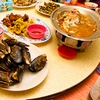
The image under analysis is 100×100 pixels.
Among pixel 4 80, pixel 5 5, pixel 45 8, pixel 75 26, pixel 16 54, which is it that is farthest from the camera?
pixel 45 8

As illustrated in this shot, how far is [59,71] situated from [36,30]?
36 cm

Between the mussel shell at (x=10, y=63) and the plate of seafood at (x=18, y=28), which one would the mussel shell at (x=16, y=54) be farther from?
the plate of seafood at (x=18, y=28)

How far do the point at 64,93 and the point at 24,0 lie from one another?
3.15 ft

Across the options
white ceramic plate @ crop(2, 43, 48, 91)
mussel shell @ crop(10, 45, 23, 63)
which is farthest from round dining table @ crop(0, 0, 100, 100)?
mussel shell @ crop(10, 45, 23, 63)

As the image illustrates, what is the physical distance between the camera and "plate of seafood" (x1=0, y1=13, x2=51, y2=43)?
955mm

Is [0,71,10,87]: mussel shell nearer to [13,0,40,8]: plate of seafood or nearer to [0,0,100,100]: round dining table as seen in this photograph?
[0,0,100,100]: round dining table

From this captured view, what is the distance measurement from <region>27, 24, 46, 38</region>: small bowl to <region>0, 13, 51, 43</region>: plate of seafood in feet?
0.07

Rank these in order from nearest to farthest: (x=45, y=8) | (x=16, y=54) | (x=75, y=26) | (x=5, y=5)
Result: (x=16, y=54) < (x=75, y=26) < (x=5, y=5) < (x=45, y=8)

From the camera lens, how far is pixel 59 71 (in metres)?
0.80

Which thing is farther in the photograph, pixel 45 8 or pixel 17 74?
pixel 45 8

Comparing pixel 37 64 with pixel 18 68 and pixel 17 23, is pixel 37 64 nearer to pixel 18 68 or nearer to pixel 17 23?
pixel 18 68

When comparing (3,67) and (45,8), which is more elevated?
(3,67)

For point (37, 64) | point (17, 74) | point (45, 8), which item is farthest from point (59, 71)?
point (45, 8)

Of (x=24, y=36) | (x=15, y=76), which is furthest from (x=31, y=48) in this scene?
(x=15, y=76)
